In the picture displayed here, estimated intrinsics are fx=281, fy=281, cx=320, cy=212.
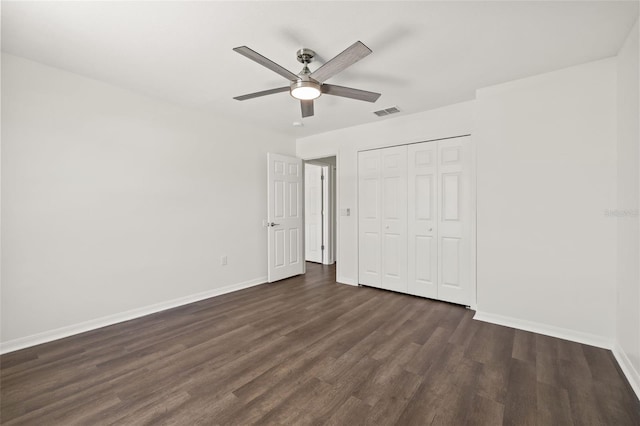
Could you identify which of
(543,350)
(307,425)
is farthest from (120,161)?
(543,350)

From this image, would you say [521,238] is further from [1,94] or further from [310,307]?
[1,94]

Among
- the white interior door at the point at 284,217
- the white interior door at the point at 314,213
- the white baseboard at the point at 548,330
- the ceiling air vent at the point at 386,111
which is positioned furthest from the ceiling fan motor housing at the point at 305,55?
the white interior door at the point at 314,213

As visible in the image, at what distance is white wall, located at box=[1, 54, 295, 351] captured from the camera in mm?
2488

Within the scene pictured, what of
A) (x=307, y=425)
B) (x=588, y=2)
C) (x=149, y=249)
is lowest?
(x=307, y=425)

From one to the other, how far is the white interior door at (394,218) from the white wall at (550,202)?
1064 mm

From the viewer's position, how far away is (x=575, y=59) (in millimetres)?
2484

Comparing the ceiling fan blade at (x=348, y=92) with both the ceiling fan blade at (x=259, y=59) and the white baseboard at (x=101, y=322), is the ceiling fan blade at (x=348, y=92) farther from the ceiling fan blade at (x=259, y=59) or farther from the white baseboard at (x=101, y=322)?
the white baseboard at (x=101, y=322)

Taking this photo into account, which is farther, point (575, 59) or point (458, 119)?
point (458, 119)

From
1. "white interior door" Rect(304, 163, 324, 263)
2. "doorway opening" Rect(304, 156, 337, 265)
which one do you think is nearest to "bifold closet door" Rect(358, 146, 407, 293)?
"doorway opening" Rect(304, 156, 337, 265)

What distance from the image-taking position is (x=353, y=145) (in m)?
4.48

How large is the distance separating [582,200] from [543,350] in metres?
1.39

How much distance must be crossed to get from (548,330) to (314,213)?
4.42m

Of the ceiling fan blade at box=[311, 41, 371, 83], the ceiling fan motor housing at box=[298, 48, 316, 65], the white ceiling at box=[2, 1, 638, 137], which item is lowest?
the ceiling fan blade at box=[311, 41, 371, 83]

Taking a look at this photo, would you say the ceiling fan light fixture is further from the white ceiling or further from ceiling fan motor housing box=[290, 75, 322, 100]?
the white ceiling
